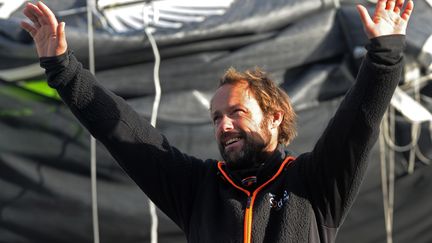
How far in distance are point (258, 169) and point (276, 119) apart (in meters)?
0.20

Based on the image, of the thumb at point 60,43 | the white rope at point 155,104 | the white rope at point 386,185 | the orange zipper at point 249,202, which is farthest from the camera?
the white rope at point 386,185

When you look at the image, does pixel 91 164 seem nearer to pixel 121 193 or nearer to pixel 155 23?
pixel 121 193

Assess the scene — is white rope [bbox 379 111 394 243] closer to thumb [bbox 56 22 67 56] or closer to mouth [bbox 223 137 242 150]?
mouth [bbox 223 137 242 150]

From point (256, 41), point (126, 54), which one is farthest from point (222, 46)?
point (126, 54)

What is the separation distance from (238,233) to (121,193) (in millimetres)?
1812

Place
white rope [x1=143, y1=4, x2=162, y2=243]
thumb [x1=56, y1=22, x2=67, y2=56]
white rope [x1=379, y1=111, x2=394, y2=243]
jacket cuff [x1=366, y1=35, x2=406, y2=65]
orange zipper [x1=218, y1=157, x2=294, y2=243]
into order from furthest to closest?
white rope [x1=379, y1=111, x2=394, y2=243] → white rope [x1=143, y1=4, x2=162, y2=243] → thumb [x1=56, y1=22, x2=67, y2=56] → orange zipper [x1=218, y1=157, x2=294, y2=243] → jacket cuff [x1=366, y1=35, x2=406, y2=65]

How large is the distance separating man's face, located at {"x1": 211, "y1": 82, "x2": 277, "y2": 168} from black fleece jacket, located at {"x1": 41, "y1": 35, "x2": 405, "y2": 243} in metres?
0.05

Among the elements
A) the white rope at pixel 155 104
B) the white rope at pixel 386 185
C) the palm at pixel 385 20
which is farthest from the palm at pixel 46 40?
the white rope at pixel 386 185

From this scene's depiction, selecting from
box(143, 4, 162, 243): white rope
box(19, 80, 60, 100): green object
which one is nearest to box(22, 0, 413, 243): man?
box(143, 4, 162, 243): white rope

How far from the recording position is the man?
2078mm

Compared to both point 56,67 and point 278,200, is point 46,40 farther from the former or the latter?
point 278,200

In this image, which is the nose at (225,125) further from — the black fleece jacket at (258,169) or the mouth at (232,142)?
the black fleece jacket at (258,169)

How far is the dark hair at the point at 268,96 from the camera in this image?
2367 millimetres

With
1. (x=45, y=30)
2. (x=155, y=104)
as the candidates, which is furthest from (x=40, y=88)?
(x=45, y=30)
